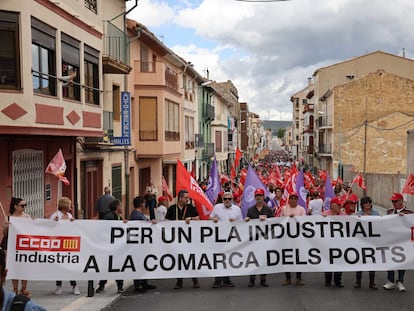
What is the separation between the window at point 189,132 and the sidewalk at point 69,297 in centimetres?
2494

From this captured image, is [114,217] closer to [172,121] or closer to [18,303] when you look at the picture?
[18,303]

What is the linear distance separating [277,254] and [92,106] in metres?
9.10

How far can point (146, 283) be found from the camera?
31.7 ft

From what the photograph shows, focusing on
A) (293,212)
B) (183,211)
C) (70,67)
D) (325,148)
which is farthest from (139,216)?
(325,148)

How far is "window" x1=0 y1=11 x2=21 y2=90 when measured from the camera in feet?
39.2

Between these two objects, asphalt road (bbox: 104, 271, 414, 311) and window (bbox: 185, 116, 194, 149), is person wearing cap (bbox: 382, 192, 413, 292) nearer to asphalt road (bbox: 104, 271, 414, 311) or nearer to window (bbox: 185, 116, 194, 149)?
asphalt road (bbox: 104, 271, 414, 311)

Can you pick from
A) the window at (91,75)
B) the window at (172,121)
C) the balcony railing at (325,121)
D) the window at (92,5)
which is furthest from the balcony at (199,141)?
the window at (91,75)

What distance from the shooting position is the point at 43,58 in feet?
44.5

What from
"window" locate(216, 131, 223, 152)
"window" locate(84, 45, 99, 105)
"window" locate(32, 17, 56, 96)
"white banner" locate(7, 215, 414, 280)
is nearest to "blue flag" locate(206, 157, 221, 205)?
"window" locate(84, 45, 99, 105)

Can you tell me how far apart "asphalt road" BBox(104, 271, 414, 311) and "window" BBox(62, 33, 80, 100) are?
6700 mm

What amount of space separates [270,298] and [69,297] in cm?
304

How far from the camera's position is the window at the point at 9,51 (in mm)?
11945

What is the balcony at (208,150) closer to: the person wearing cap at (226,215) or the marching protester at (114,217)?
the person wearing cap at (226,215)

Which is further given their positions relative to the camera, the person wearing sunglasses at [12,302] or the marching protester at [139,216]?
the marching protester at [139,216]
